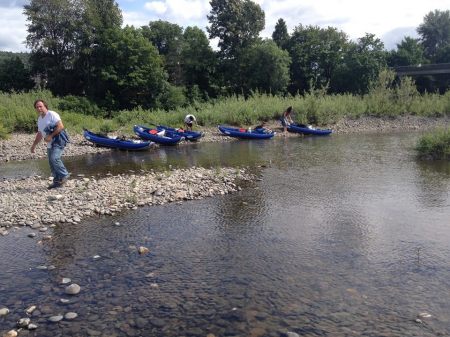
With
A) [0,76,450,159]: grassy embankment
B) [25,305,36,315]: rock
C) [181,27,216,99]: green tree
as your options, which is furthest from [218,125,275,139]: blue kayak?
[25,305,36,315]: rock

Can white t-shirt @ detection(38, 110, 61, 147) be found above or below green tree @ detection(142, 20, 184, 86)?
below

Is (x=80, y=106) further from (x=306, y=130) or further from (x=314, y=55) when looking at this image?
(x=314, y=55)

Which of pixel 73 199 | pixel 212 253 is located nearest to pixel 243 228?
pixel 212 253

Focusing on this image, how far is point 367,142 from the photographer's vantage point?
87.7 feet

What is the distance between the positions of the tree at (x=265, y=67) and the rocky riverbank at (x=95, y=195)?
30108mm

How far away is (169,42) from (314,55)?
703 inches

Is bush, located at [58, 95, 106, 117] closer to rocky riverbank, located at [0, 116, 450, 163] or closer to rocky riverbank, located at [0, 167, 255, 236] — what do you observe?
rocky riverbank, located at [0, 116, 450, 163]

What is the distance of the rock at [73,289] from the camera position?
7.05 metres

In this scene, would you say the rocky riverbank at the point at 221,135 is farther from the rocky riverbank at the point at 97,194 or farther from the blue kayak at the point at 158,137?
the rocky riverbank at the point at 97,194

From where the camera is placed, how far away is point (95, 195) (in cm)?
1229

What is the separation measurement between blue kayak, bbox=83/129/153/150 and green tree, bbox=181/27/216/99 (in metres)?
22.6

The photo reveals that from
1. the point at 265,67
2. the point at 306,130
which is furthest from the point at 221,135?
the point at 265,67

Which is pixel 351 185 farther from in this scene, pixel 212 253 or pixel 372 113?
pixel 372 113

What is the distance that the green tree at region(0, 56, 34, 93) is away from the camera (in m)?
38.9
